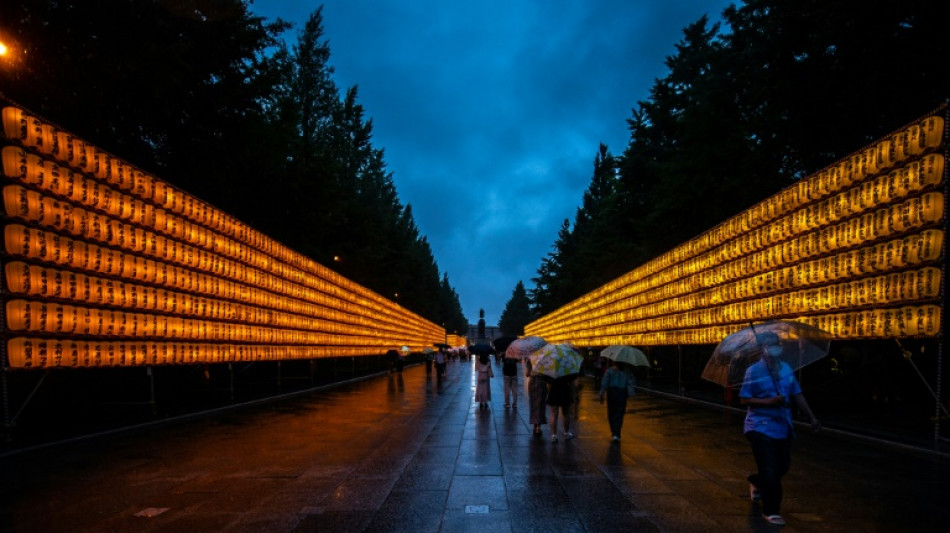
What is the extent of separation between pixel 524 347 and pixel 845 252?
6.85 meters

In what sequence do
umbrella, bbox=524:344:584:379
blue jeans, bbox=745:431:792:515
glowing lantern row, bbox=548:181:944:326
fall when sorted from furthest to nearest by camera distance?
1. umbrella, bbox=524:344:584:379
2. glowing lantern row, bbox=548:181:944:326
3. blue jeans, bbox=745:431:792:515

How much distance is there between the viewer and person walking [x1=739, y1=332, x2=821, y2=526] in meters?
5.94

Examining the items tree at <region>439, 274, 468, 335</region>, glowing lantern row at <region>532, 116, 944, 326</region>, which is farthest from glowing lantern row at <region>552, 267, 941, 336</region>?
tree at <region>439, 274, 468, 335</region>

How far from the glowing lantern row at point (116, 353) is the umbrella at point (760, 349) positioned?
10162mm

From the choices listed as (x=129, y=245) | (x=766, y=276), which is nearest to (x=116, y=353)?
(x=129, y=245)

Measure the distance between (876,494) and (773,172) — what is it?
22911 millimetres

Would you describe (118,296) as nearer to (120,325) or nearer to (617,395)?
(120,325)

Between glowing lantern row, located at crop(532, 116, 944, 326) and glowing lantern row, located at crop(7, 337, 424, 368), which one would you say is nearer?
glowing lantern row, located at crop(7, 337, 424, 368)

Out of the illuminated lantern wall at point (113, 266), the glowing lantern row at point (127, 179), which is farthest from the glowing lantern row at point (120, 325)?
the glowing lantern row at point (127, 179)

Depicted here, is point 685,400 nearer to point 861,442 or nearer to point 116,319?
point 861,442

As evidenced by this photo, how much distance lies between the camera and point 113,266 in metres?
12.0

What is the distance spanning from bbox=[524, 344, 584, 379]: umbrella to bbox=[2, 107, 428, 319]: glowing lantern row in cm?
886

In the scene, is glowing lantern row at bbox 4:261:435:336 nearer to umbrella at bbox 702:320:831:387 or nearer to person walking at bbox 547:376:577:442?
person walking at bbox 547:376:577:442

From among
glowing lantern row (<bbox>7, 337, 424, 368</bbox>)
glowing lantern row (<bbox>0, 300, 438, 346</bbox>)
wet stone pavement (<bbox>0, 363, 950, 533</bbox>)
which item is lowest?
wet stone pavement (<bbox>0, 363, 950, 533</bbox>)
